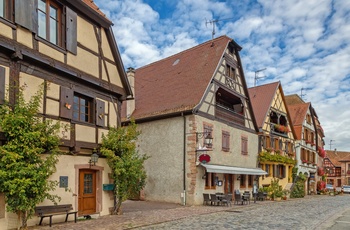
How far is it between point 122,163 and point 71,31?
529cm

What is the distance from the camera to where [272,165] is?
3050cm

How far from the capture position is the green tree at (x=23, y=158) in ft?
31.1

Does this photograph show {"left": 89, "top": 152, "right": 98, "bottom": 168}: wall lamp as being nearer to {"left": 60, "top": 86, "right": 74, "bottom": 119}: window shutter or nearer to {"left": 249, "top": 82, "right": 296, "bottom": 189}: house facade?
{"left": 60, "top": 86, "right": 74, "bottom": 119}: window shutter

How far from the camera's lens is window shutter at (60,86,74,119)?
11983 millimetres

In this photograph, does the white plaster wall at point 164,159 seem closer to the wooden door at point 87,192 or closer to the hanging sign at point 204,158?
the hanging sign at point 204,158

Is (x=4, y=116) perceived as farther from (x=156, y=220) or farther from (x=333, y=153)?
(x=333, y=153)

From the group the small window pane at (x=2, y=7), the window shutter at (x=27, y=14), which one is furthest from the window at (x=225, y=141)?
the small window pane at (x=2, y=7)

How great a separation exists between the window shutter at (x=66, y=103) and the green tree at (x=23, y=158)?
5.04 ft

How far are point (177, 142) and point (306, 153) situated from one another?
24744 millimetres

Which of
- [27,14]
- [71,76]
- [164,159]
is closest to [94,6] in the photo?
[71,76]

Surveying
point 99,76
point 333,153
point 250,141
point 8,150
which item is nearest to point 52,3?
point 99,76

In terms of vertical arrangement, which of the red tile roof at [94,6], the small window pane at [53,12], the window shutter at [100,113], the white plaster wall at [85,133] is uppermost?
the red tile roof at [94,6]

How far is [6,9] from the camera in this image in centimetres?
1023

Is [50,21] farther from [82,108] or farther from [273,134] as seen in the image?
[273,134]
